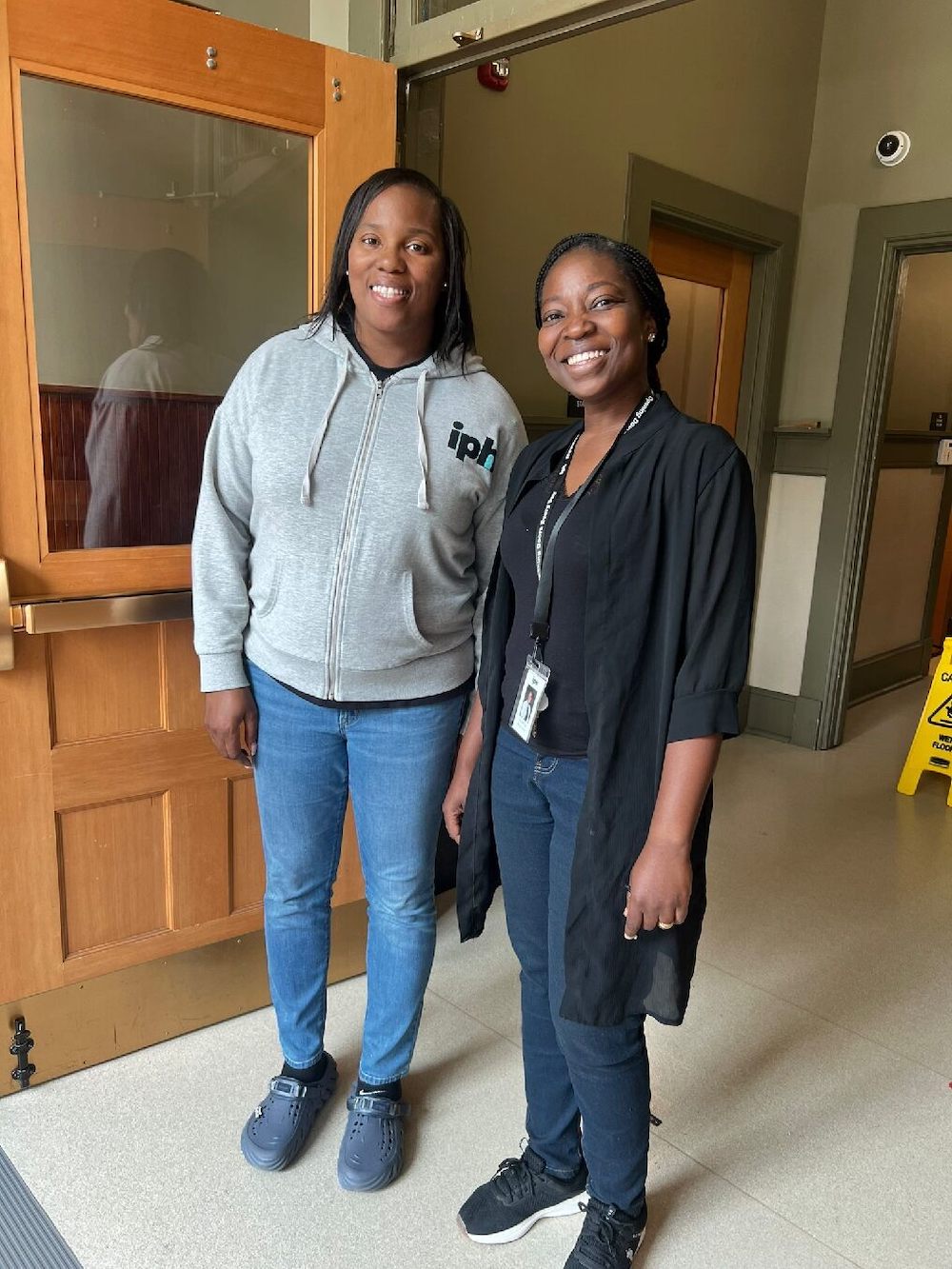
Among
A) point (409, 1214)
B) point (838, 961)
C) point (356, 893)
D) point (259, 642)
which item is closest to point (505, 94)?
point (259, 642)

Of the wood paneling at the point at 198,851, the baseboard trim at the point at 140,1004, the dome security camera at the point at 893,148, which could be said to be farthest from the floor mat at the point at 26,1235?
the dome security camera at the point at 893,148

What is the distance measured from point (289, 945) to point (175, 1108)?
Answer: 432 mm

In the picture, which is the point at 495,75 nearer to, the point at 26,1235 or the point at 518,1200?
the point at 518,1200

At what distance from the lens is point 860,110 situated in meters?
Answer: 3.73

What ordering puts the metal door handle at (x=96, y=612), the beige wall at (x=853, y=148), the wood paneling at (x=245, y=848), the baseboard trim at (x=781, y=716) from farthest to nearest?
the baseboard trim at (x=781, y=716) < the beige wall at (x=853, y=148) < the wood paneling at (x=245, y=848) < the metal door handle at (x=96, y=612)

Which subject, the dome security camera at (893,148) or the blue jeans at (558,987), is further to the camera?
the dome security camera at (893,148)

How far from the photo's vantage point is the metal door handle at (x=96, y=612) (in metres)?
1.61

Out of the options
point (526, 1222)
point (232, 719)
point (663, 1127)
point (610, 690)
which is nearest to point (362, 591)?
A: point (232, 719)

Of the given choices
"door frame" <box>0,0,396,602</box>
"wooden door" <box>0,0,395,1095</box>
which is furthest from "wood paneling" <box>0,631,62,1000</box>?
"door frame" <box>0,0,396,602</box>

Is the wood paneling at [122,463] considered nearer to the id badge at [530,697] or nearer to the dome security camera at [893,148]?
the id badge at [530,697]

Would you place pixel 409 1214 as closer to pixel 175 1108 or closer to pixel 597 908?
pixel 175 1108

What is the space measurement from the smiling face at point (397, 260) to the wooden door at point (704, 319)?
2.24m

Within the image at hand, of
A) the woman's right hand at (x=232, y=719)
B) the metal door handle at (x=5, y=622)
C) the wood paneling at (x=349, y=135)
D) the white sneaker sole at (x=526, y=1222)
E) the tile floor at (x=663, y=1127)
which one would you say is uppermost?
the wood paneling at (x=349, y=135)

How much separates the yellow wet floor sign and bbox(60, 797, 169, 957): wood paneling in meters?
2.80
